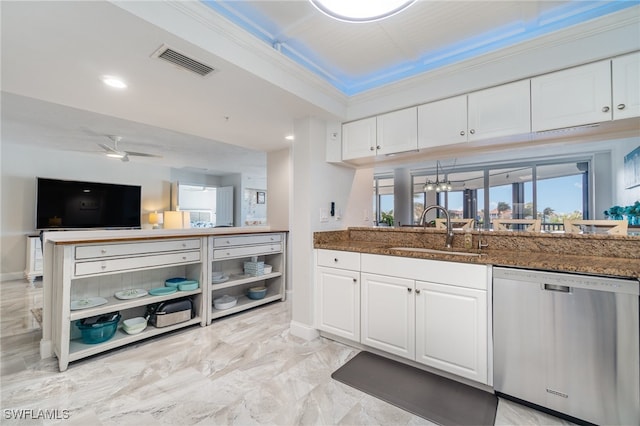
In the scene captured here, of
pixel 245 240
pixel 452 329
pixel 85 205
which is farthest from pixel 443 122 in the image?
pixel 85 205

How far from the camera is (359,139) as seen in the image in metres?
2.82

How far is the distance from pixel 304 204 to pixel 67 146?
507 centimetres

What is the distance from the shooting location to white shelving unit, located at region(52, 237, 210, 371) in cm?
216

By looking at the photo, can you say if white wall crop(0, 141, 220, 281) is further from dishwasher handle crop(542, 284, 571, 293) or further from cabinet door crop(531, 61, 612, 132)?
dishwasher handle crop(542, 284, 571, 293)

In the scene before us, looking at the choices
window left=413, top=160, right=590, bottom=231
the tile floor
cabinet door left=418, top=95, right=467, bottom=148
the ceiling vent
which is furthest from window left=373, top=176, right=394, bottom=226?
the ceiling vent

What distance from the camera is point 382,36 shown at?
2102 mm

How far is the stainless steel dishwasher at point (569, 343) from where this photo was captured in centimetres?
143

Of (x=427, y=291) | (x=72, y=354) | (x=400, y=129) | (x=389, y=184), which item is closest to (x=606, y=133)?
(x=400, y=129)

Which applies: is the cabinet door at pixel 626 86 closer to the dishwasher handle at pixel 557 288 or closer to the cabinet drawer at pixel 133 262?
the dishwasher handle at pixel 557 288

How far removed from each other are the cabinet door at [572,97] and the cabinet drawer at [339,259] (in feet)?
5.36

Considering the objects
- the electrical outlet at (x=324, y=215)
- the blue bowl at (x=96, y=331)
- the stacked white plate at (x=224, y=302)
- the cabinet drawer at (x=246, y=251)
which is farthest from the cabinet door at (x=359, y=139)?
the blue bowl at (x=96, y=331)

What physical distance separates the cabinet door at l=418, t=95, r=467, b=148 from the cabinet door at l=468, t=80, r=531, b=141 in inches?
2.5

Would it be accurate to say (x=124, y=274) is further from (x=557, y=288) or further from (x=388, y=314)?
(x=557, y=288)

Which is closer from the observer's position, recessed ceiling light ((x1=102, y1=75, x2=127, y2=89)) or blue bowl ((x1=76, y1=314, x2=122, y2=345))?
recessed ceiling light ((x1=102, y1=75, x2=127, y2=89))
